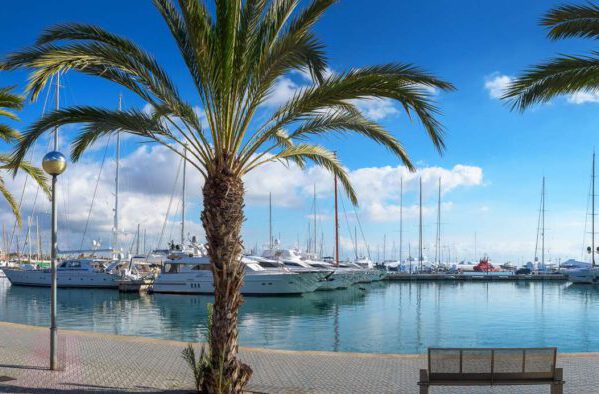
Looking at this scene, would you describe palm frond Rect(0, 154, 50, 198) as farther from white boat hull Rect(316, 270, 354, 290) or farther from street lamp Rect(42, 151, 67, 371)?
white boat hull Rect(316, 270, 354, 290)

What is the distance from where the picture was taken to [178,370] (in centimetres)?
1055

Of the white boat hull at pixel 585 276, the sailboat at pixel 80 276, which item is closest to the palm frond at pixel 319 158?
the sailboat at pixel 80 276

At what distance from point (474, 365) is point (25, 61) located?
25.9 ft

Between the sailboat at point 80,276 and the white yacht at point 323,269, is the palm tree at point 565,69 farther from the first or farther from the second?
the sailboat at point 80,276

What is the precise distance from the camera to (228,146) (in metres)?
8.69

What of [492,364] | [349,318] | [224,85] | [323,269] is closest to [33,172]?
[224,85]

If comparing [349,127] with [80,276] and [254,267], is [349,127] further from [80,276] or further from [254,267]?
[80,276]

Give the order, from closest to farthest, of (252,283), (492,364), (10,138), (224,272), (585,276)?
(492,364), (224,272), (10,138), (252,283), (585,276)

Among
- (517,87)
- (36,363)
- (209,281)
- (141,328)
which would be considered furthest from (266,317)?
(517,87)

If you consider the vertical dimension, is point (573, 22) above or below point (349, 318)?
above

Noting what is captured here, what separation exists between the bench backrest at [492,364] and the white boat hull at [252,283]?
113 ft

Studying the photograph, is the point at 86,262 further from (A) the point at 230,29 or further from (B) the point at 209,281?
(A) the point at 230,29

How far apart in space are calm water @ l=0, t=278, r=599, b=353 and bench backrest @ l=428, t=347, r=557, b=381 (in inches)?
465

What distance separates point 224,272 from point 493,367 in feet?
13.3
